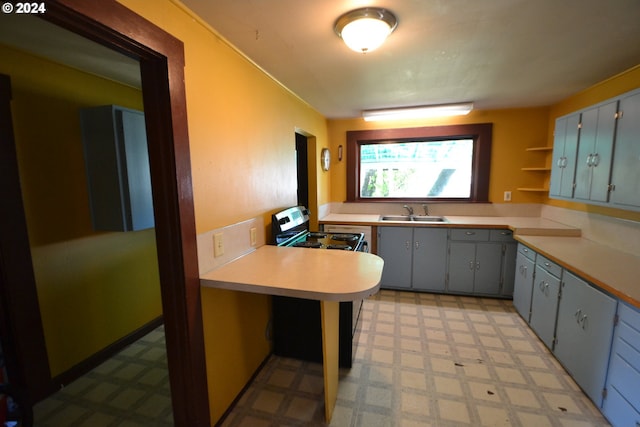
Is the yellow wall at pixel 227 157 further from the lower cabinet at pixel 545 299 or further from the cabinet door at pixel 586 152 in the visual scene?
the cabinet door at pixel 586 152

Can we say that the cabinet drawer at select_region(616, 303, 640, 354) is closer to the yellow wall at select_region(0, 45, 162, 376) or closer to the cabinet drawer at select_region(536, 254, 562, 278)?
the cabinet drawer at select_region(536, 254, 562, 278)

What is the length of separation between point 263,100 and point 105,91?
124cm

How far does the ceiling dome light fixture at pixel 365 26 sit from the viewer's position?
135cm

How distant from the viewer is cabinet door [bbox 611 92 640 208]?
5.91 feet

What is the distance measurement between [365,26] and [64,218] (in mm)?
2254

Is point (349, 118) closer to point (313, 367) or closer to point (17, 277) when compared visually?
point (313, 367)

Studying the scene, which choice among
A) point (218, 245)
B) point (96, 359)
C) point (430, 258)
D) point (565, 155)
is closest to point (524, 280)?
point (430, 258)

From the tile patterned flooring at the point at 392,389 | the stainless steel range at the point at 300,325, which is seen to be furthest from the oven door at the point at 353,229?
the tile patterned flooring at the point at 392,389

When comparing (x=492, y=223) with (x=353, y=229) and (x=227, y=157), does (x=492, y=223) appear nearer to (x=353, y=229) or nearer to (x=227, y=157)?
(x=353, y=229)

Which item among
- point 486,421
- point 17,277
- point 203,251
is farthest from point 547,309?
point 17,277

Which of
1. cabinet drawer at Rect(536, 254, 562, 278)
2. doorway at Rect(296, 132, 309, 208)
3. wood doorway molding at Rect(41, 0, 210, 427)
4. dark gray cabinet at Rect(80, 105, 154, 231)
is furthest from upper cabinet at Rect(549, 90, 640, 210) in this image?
dark gray cabinet at Rect(80, 105, 154, 231)

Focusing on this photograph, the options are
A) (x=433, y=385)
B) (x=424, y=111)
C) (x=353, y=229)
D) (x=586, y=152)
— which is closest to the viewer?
(x=433, y=385)

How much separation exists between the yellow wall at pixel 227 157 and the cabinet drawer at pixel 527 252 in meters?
2.28

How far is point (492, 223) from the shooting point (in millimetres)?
3107
